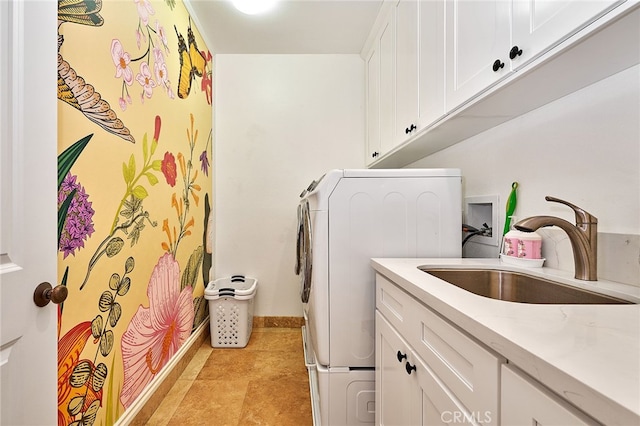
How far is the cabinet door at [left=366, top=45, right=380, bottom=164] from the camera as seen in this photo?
239 centimetres

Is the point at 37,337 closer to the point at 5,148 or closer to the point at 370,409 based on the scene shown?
the point at 5,148

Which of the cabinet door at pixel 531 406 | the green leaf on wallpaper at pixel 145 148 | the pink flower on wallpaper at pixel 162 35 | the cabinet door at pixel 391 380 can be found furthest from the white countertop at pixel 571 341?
the pink flower on wallpaper at pixel 162 35

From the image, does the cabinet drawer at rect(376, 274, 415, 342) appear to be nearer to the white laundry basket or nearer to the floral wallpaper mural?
the floral wallpaper mural

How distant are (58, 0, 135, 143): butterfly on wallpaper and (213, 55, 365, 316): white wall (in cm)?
158

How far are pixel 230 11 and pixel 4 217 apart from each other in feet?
7.26

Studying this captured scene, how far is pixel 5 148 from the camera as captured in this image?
26.7 inches

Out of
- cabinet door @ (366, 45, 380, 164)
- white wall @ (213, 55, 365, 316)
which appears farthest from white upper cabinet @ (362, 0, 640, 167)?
white wall @ (213, 55, 365, 316)

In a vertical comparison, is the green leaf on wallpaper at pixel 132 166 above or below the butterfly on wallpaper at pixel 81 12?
below

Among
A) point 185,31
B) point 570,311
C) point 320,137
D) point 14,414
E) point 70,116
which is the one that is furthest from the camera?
point 320,137

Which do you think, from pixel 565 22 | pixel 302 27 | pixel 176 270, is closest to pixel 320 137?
pixel 302 27

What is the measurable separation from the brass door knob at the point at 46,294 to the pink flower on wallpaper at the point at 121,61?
100 cm

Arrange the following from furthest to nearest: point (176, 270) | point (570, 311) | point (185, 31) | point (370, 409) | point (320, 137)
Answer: point (320, 137) → point (185, 31) → point (176, 270) → point (370, 409) → point (570, 311)

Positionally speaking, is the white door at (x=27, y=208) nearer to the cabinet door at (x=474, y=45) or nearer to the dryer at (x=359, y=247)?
the dryer at (x=359, y=247)

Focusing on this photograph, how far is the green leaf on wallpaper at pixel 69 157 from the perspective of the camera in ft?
3.26
